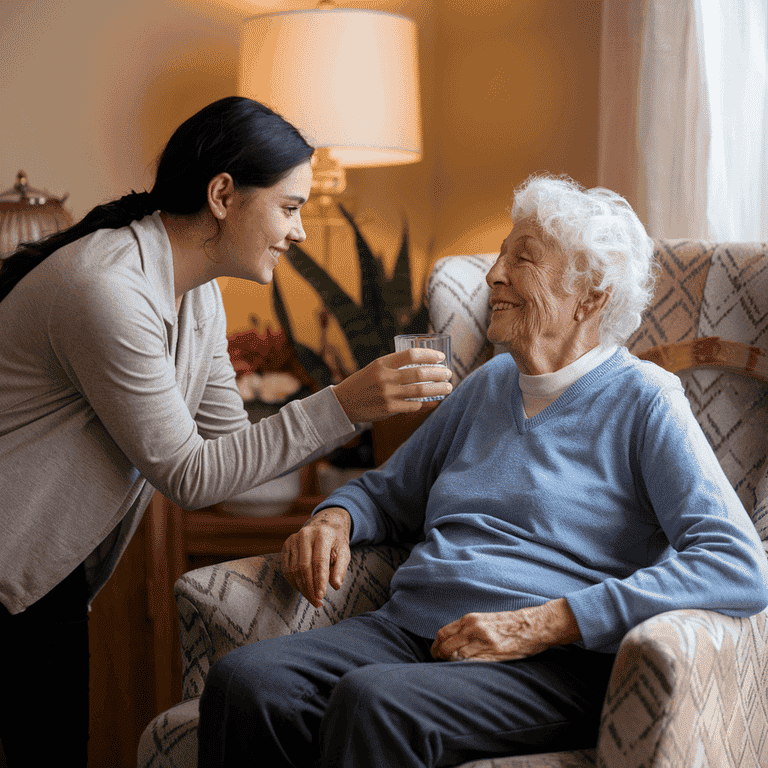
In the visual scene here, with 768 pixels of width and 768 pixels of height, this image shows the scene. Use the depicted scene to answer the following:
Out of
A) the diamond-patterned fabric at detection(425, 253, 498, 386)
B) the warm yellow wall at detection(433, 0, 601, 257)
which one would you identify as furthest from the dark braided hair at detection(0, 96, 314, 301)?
the warm yellow wall at detection(433, 0, 601, 257)

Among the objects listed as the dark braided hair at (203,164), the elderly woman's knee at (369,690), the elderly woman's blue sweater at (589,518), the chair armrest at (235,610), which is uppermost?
the dark braided hair at (203,164)

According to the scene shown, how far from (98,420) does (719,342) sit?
1.18 metres

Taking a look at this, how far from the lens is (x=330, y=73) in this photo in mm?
2273

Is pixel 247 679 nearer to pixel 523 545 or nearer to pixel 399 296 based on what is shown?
pixel 523 545

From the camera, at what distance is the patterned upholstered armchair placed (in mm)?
1002

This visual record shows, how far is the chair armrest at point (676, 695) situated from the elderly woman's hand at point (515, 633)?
0.14 meters

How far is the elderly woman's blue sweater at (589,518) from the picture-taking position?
3.78 ft

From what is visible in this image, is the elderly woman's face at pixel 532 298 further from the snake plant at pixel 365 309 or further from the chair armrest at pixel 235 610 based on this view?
the snake plant at pixel 365 309

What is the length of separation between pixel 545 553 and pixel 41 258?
938mm

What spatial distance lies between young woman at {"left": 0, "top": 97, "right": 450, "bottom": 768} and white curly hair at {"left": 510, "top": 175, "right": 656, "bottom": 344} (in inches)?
12.7

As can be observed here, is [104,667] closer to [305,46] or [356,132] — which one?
[356,132]

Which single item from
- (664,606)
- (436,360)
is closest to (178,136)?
(436,360)

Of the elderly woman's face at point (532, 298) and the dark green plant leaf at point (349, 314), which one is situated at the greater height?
the elderly woman's face at point (532, 298)

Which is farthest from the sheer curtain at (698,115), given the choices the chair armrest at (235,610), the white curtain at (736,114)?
the chair armrest at (235,610)
